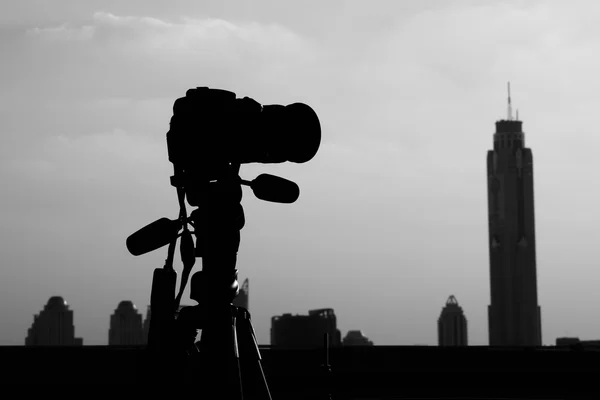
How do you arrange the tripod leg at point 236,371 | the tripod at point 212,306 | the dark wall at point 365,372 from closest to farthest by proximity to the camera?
the tripod leg at point 236,371 < the tripod at point 212,306 < the dark wall at point 365,372

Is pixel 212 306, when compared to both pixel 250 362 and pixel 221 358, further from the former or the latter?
pixel 250 362

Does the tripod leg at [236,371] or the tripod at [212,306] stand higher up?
the tripod at [212,306]

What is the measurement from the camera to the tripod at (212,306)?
5.55 m

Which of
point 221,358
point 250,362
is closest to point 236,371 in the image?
point 221,358

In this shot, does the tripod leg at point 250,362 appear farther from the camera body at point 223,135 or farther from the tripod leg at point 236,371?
the camera body at point 223,135

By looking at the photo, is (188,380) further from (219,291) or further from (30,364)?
(30,364)

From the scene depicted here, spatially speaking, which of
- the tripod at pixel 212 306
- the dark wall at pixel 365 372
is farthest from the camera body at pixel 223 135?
the dark wall at pixel 365 372

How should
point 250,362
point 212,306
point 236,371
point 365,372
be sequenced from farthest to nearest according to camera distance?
point 365,372 < point 250,362 < point 212,306 < point 236,371

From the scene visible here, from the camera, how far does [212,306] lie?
5.59m

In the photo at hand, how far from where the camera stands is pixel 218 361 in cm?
542

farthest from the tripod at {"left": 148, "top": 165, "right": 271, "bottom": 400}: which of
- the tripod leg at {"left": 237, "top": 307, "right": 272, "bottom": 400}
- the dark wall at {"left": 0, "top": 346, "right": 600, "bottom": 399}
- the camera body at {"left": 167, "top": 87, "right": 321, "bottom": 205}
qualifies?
the dark wall at {"left": 0, "top": 346, "right": 600, "bottom": 399}

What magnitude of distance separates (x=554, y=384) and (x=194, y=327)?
33.7 m


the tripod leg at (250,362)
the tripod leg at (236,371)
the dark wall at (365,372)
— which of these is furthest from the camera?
the dark wall at (365,372)

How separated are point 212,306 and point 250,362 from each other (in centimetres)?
44
